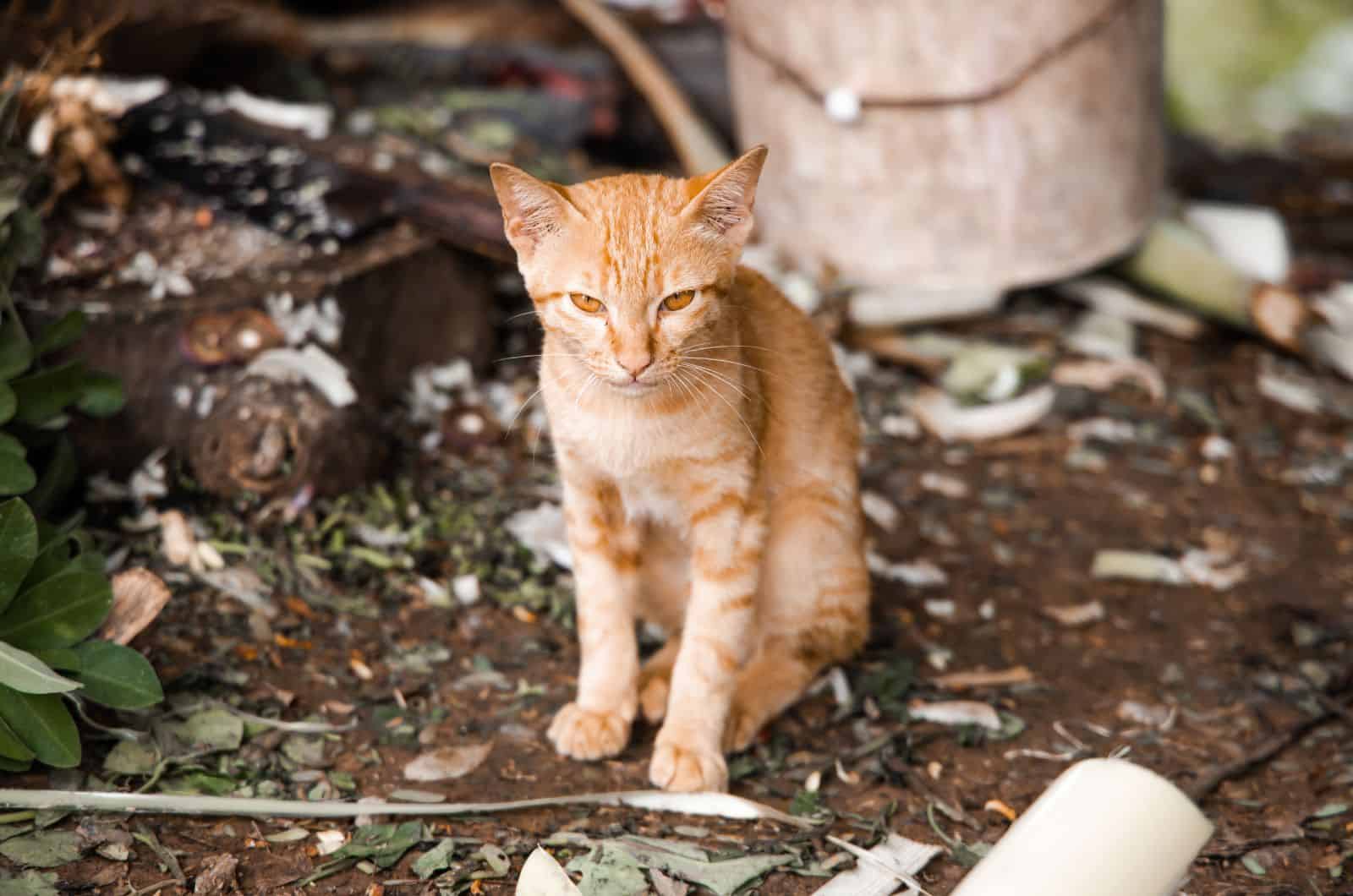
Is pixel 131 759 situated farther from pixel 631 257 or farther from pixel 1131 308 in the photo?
pixel 1131 308

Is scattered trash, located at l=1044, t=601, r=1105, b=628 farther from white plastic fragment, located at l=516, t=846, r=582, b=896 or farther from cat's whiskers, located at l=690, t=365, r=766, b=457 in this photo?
white plastic fragment, located at l=516, t=846, r=582, b=896

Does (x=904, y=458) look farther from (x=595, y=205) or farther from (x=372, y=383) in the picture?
(x=595, y=205)

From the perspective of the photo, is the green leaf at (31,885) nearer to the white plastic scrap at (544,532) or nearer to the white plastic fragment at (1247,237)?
the white plastic scrap at (544,532)

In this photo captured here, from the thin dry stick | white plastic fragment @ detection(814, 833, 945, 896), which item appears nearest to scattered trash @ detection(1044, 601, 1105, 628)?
white plastic fragment @ detection(814, 833, 945, 896)

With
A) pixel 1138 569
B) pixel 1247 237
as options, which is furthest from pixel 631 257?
pixel 1247 237

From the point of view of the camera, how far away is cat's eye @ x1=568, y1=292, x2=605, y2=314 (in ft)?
7.69

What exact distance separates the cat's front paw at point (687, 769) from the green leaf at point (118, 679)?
95cm

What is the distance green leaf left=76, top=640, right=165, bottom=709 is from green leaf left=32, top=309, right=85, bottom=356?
0.80 meters

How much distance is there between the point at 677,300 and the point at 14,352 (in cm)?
150

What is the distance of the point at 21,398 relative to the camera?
2762 millimetres

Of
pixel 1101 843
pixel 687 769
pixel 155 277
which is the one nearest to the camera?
pixel 1101 843

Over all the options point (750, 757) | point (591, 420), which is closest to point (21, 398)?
point (591, 420)

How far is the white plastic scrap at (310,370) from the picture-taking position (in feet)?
10.6

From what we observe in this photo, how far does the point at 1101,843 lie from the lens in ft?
5.89
